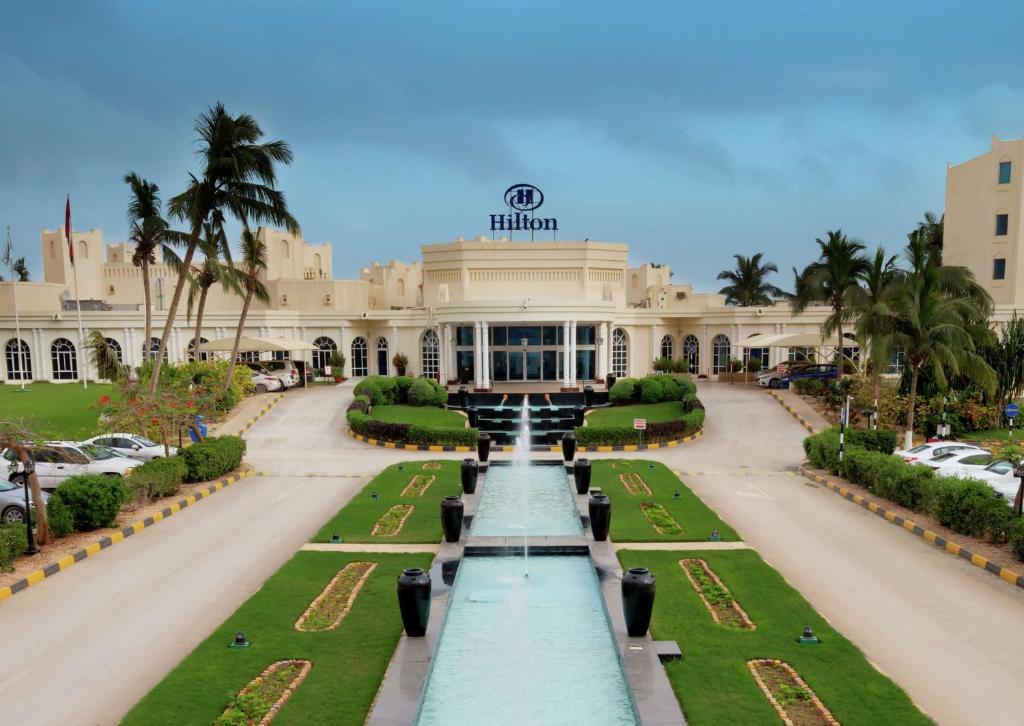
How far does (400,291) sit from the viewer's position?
56656mm

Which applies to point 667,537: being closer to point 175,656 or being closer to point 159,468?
point 175,656

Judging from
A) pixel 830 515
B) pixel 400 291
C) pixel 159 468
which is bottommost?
pixel 830 515

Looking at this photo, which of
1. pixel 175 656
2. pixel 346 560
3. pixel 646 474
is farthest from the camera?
pixel 646 474

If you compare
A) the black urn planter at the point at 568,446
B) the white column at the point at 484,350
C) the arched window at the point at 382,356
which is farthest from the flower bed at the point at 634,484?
the arched window at the point at 382,356

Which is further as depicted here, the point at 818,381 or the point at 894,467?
the point at 818,381

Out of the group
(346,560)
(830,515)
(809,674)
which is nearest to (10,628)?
(346,560)

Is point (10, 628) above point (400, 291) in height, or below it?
below

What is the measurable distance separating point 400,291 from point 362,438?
29.7 meters

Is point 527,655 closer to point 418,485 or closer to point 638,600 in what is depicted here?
point 638,600

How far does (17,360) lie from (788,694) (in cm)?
4850

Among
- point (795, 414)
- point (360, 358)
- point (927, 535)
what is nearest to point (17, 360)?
point (360, 358)

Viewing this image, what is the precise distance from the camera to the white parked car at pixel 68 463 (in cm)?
1795

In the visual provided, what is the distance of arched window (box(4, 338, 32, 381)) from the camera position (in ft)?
141

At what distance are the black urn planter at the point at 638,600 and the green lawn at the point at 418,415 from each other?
21.3m
